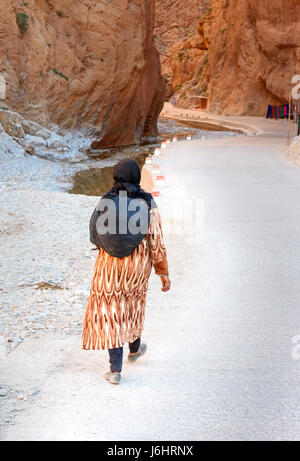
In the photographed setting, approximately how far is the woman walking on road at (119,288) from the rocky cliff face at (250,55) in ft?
125

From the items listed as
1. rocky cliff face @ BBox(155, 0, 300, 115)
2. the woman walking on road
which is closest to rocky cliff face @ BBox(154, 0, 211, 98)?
rocky cliff face @ BBox(155, 0, 300, 115)

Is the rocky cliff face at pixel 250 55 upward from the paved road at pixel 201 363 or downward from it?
upward

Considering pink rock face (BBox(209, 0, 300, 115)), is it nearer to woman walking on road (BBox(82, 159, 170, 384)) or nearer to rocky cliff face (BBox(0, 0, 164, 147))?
rocky cliff face (BBox(0, 0, 164, 147))

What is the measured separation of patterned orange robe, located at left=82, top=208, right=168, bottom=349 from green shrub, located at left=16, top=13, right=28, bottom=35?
20.8 meters

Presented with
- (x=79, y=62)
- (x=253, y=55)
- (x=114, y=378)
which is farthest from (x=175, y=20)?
(x=114, y=378)

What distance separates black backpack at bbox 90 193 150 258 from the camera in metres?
3.78

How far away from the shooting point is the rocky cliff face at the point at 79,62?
22656 millimetres

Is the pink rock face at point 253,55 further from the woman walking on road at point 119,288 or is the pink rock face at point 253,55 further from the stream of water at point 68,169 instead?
the woman walking on road at point 119,288

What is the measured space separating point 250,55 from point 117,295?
140 feet

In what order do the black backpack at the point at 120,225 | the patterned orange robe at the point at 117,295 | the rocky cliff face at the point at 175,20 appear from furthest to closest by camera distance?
the rocky cliff face at the point at 175,20 → the patterned orange robe at the point at 117,295 → the black backpack at the point at 120,225

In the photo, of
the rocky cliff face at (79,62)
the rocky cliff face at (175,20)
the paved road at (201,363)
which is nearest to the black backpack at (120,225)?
the paved road at (201,363)

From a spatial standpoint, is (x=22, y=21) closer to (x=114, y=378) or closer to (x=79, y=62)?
(x=79, y=62)
